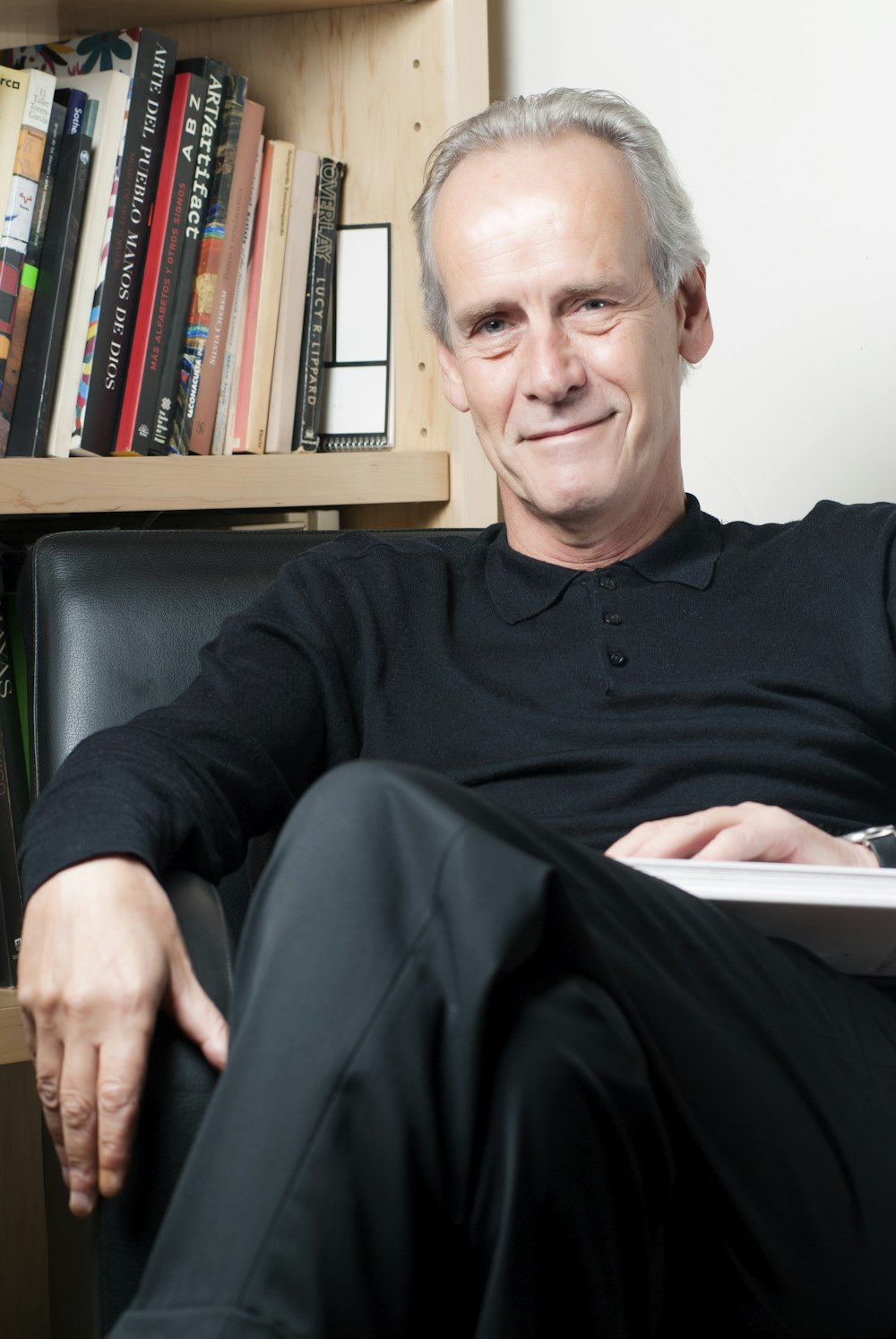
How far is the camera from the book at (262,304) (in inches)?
64.9

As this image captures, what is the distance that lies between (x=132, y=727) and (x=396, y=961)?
0.44 metres

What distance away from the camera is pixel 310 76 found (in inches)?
69.1

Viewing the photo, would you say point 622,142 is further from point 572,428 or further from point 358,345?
point 358,345

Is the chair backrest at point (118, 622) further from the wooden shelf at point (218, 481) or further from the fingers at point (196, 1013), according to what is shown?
the fingers at point (196, 1013)

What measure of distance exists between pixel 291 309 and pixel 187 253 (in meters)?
0.15

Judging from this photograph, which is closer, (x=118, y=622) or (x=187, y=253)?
(x=118, y=622)

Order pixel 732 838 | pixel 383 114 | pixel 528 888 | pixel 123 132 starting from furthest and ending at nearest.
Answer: pixel 383 114
pixel 123 132
pixel 732 838
pixel 528 888

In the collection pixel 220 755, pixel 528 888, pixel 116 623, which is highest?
pixel 116 623

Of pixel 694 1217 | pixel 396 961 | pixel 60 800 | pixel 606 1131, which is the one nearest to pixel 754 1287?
pixel 694 1217

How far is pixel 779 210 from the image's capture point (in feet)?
5.57

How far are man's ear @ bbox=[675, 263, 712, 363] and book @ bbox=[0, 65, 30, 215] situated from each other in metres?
0.74

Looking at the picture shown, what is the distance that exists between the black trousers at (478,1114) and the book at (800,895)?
0.03 m

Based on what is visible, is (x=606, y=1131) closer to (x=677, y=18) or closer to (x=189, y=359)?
(x=189, y=359)

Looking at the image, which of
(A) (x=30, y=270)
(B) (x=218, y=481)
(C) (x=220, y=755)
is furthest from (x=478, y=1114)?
(A) (x=30, y=270)
